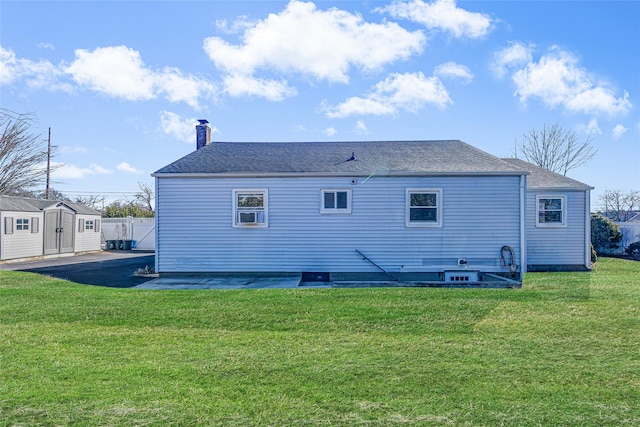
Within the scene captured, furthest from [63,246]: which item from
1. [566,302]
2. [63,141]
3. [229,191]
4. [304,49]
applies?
[566,302]

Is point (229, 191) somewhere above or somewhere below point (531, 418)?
above

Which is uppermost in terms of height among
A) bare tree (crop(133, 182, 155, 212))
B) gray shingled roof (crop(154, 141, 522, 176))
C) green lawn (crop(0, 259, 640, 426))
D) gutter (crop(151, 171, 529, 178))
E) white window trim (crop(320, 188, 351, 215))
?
bare tree (crop(133, 182, 155, 212))

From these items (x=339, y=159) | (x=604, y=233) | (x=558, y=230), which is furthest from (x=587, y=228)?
(x=339, y=159)

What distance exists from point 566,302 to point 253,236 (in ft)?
26.7

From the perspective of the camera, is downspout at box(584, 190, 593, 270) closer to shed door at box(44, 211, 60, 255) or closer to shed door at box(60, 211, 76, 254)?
shed door at box(44, 211, 60, 255)

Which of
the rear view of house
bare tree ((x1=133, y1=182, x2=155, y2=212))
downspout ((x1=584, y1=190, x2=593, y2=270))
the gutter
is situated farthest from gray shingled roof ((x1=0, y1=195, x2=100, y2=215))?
downspout ((x1=584, y1=190, x2=593, y2=270))

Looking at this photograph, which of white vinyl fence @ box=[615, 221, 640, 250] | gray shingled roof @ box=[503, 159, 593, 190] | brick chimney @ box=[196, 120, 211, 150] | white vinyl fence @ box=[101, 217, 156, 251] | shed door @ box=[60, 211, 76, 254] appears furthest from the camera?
white vinyl fence @ box=[101, 217, 156, 251]

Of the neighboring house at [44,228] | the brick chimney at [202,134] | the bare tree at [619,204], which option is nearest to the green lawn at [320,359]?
the brick chimney at [202,134]

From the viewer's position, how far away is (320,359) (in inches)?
185

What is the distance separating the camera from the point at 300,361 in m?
4.63

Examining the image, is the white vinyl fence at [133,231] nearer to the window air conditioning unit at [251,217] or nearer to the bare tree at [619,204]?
the window air conditioning unit at [251,217]

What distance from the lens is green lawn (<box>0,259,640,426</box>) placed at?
133 inches

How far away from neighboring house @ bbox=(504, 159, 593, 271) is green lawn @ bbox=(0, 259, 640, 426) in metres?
5.77

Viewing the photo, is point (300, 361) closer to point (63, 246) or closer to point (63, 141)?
point (63, 246)
